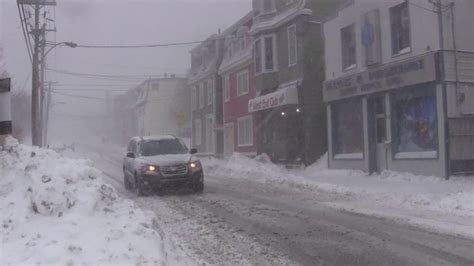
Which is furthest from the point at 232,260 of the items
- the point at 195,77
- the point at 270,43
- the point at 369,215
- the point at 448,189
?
the point at 195,77

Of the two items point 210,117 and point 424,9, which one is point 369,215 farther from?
point 210,117

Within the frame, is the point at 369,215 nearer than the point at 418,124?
Yes

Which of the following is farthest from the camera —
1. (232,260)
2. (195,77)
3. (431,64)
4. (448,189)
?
(195,77)

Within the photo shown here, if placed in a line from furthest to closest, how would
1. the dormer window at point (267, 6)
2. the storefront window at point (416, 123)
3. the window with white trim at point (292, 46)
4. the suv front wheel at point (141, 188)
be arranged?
1. the dormer window at point (267, 6)
2. the window with white trim at point (292, 46)
3. the storefront window at point (416, 123)
4. the suv front wheel at point (141, 188)

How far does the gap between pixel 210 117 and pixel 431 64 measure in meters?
26.7

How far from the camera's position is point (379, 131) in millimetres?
19219

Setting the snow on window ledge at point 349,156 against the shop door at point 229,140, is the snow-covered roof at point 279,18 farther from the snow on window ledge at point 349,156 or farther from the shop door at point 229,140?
the shop door at point 229,140

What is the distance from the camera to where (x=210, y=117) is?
41188mm

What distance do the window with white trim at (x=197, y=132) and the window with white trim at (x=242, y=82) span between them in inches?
428

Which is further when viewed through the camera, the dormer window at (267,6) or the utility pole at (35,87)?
the utility pole at (35,87)

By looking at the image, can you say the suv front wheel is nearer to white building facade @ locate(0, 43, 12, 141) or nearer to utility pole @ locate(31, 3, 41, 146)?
white building facade @ locate(0, 43, 12, 141)

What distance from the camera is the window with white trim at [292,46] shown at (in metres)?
25.2

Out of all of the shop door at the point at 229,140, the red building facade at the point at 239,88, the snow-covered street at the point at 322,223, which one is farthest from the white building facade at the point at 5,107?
the shop door at the point at 229,140

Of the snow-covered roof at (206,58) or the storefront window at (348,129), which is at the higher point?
the snow-covered roof at (206,58)
